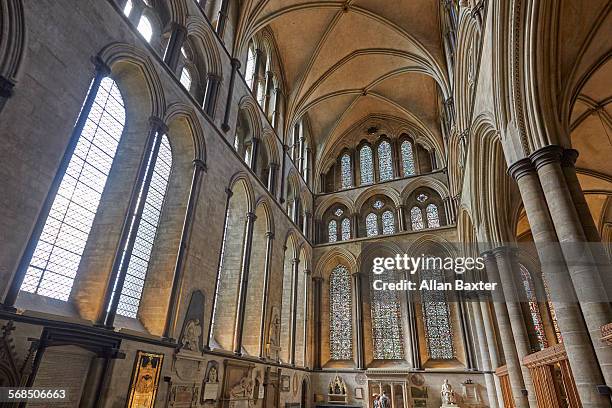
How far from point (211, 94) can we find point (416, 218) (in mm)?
12138

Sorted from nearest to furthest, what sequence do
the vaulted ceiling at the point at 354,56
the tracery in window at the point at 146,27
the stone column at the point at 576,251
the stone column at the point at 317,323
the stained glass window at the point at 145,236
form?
the stone column at the point at 576,251 < the stained glass window at the point at 145,236 < the tracery in window at the point at 146,27 < the vaulted ceiling at the point at 354,56 < the stone column at the point at 317,323

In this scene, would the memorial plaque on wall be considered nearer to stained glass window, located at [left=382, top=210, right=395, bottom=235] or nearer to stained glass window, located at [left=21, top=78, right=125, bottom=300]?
stained glass window, located at [left=21, top=78, right=125, bottom=300]

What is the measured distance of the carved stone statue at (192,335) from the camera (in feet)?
28.8

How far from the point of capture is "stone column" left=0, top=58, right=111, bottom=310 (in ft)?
17.3

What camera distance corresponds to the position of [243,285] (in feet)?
39.0

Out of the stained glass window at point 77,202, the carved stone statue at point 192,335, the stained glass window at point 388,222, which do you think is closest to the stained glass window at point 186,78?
the stained glass window at point 77,202

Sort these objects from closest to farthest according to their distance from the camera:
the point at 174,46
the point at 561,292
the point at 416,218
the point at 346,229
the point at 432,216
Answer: the point at 561,292 → the point at 174,46 → the point at 432,216 → the point at 416,218 → the point at 346,229

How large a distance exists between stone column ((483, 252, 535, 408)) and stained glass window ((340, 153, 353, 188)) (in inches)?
443

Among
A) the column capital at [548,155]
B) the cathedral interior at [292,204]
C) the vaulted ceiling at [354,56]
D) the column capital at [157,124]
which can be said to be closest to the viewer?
the cathedral interior at [292,204]

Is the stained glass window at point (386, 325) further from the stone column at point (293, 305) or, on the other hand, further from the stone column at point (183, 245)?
the stone column at point (183, 245)

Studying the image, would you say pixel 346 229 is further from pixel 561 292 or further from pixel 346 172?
pixel 561 292

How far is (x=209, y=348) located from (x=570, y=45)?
10.3 m

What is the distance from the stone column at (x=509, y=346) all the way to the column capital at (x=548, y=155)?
5.21 metres

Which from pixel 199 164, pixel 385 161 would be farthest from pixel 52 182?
pixel 385 161
